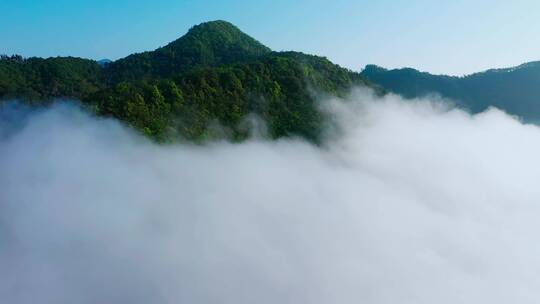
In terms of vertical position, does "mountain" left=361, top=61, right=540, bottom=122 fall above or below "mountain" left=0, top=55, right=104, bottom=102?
above

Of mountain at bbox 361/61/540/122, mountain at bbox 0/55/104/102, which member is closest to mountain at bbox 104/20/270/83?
mountain at bbox 0/55/104/102

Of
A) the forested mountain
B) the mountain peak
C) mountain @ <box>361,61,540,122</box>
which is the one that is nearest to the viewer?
the forested mountain

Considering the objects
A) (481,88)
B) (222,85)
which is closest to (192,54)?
(222,85)

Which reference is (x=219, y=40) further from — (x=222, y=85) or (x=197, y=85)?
(x=197, y=85)

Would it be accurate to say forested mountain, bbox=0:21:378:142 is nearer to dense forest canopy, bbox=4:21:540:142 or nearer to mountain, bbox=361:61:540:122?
dense forest canopy, bbox=4:21:540:142

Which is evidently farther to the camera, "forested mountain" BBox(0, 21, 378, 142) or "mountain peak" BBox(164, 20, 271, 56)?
"mountain peak" BBox(164, 20, 271, 56)

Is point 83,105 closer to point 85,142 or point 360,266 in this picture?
point 85,142

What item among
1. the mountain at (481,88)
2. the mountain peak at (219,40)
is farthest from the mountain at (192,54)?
the mountain at (481,88)
